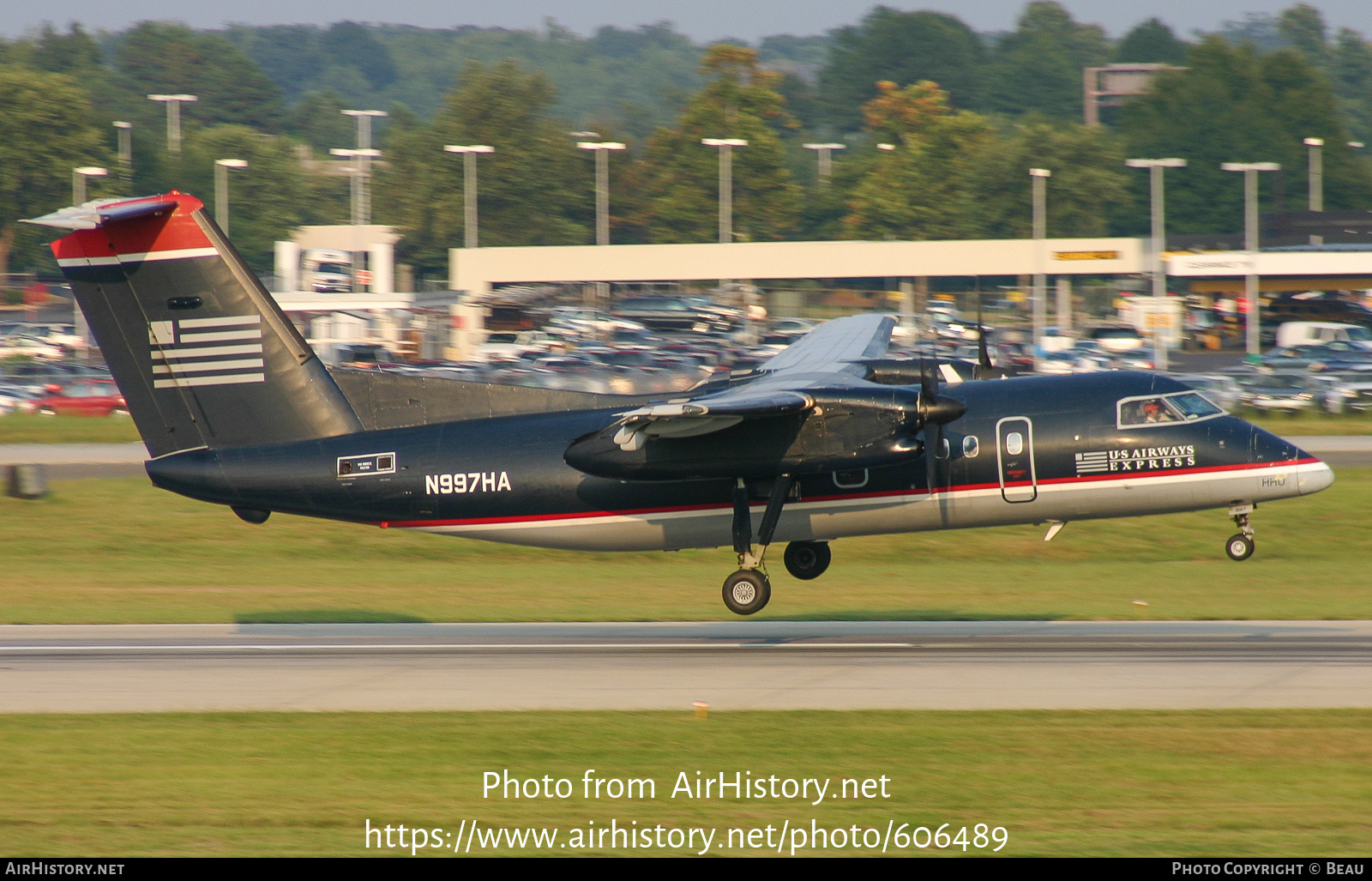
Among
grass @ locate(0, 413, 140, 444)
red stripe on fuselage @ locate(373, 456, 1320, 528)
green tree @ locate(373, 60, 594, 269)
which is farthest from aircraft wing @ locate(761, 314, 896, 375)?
green tree @ locate(373, 60, 594, 269)

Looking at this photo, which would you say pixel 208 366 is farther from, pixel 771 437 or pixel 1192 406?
pixel 1192 406

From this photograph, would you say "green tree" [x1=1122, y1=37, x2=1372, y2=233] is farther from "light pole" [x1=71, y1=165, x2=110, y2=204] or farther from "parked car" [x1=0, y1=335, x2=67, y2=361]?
"parked car" [x1=0, y1=335, x2=67, y2=361]

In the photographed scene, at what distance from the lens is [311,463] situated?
71.5 ft

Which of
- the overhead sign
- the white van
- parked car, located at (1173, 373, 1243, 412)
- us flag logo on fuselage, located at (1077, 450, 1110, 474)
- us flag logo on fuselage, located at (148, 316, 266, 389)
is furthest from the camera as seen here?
the overhead sign

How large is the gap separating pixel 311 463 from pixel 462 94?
110 meters

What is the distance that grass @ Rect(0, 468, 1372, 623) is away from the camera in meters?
27.8

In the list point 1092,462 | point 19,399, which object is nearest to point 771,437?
point 1092,462

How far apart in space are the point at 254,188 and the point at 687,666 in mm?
114119

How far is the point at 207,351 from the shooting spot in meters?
21.8

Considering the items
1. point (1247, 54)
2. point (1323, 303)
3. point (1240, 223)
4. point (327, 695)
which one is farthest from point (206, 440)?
point (1247, 54)

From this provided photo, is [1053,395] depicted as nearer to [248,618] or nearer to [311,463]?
[311,463]

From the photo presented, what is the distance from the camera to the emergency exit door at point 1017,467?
21.7 metres

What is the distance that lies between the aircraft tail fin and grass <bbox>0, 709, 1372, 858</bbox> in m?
5.50

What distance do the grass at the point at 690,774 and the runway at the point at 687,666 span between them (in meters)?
0.91
